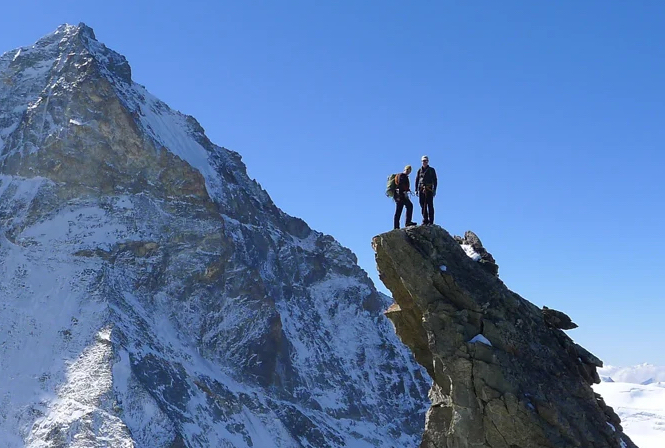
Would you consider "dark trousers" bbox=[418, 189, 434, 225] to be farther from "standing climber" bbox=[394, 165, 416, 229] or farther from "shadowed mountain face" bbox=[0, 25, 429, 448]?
"shadowed mountain face" bbox=[0, 25, 429, 448]

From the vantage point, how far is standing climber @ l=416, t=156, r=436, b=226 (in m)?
21.0

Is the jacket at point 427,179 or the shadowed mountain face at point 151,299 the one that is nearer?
the jacket at point 427,179

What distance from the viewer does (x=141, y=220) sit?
156m

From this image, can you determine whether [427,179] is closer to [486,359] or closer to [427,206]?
[427,206]

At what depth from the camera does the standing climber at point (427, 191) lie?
68.8 ft

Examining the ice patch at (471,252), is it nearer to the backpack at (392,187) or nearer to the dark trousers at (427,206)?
the dark trousers at (427,206)

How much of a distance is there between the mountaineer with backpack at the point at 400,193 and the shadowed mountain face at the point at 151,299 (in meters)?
90.3

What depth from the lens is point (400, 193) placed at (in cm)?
2147

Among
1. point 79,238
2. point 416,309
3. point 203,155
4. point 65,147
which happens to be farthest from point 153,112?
point 416,309

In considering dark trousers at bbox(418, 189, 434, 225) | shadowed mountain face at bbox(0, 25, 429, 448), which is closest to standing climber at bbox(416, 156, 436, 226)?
dark trousers at bbox(418, 189, 434, 225)

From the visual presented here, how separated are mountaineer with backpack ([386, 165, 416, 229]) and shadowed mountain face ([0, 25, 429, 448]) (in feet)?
296

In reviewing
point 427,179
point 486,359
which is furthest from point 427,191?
point 486,359

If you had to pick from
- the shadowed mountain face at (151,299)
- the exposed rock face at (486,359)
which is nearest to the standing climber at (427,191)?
the exposed rock face at (486,359)

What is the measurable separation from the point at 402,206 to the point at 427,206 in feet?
2.98
